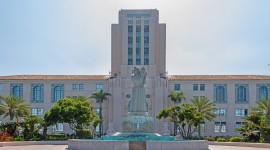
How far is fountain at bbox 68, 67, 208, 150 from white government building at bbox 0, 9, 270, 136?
41.6 m

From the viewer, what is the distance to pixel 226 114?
259 feet

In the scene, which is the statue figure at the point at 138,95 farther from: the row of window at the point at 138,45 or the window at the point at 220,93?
the window at the point at 220,93

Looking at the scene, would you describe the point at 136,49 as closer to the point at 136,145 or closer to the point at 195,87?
the point at 195,87

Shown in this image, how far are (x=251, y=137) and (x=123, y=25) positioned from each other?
41000 mm

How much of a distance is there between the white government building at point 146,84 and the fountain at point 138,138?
41586 millimetres

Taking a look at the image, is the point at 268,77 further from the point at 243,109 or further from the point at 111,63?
the point at 111,63

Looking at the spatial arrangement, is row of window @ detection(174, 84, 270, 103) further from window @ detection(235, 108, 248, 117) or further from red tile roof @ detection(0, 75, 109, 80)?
red tile roof @ detection(0, 75, 109, 80)

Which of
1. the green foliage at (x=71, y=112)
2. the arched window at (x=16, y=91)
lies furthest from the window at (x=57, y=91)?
the green foliage at (x=71, y=112)

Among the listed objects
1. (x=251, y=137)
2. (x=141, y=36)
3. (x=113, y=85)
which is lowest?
(x=251, y=137)

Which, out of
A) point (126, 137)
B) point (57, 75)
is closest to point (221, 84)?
point (57, 75)

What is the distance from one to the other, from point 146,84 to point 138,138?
4828 centimetres

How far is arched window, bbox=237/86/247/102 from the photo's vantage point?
79.4m

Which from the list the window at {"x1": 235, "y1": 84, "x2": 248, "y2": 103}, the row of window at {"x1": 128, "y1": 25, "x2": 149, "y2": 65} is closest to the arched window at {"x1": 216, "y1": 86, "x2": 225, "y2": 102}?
the window at {"x1": 235, "y1": 84, "x2": 248, "y2": 103}

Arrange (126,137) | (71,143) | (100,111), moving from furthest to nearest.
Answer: (100,111) < (126,137) < (71,143)
